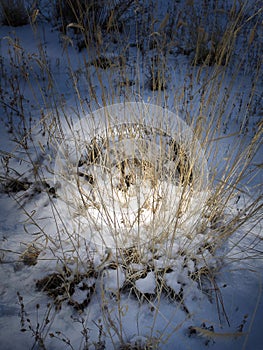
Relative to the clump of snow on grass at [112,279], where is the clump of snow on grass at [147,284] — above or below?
above

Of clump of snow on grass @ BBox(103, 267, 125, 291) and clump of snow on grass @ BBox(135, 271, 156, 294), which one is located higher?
clump of snow on grass @ BBox(135, 271, 156, 294)

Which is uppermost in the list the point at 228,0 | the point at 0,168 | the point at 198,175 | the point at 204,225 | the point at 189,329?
the point at 228,0

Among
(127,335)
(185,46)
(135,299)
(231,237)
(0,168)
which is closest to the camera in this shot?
(127,335)

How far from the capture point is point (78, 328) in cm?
144

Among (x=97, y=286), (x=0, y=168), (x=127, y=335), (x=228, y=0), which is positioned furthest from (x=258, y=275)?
(x=228, y=0)

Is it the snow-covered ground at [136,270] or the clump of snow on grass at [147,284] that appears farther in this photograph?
the clump of snow on grass at [147,284]

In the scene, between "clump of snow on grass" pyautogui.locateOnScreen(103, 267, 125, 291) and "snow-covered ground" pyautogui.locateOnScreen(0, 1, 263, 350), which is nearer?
"snow-covered ground" pyautogui.locateOnScreen(0, 1, 263, 350)

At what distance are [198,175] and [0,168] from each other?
150cm

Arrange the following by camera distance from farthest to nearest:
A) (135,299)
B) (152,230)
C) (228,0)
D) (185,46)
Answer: (228,0) < (185,46) < (152,230) < (135,299)

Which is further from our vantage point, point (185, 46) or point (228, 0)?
point (228, 0)

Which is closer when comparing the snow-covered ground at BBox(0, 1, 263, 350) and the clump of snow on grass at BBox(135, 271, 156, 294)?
the snow-covered ground at BBox(0, 1, 263, 350)

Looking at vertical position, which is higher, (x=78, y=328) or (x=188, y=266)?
(x=188, y=266)

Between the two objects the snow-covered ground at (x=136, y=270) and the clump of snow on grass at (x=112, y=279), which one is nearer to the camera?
the snow-covered ground at (x=136, y=270)

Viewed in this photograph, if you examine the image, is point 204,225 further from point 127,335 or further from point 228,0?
point 228,0
